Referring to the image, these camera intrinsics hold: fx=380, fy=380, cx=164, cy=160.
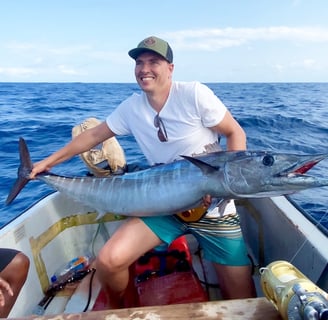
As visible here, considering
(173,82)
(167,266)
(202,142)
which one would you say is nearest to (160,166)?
(202,142)

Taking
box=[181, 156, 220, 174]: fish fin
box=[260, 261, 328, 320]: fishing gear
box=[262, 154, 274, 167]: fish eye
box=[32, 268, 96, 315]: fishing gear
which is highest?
box=[262, 154, 274, 167]: fish eye

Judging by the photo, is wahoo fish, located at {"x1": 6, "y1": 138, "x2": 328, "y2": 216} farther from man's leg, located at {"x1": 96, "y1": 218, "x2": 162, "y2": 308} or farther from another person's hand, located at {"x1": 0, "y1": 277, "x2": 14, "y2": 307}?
another person's hand, located at {"x1": 0, "y1": 277, "x2": 14, "y2": 307}

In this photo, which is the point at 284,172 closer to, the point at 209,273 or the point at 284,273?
the point at 284,273

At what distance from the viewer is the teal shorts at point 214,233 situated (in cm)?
247

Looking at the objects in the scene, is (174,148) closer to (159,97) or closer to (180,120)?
(180,120)

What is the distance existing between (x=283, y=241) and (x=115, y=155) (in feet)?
5.10

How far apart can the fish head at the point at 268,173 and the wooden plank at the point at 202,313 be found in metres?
0.65

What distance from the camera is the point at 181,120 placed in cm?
256

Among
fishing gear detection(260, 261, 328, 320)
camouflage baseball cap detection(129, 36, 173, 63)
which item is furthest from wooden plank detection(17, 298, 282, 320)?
camouflage baseball cap detection(129, 36, 173, 63)

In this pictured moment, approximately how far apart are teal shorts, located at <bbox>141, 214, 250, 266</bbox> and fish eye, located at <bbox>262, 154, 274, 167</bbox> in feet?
1.95

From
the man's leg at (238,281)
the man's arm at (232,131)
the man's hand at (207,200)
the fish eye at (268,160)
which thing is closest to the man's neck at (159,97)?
the man's arm at (232,131)

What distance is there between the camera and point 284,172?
78.8 inches

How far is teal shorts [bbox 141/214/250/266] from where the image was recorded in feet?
8.11

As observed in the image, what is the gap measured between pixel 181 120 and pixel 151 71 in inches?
15.0
